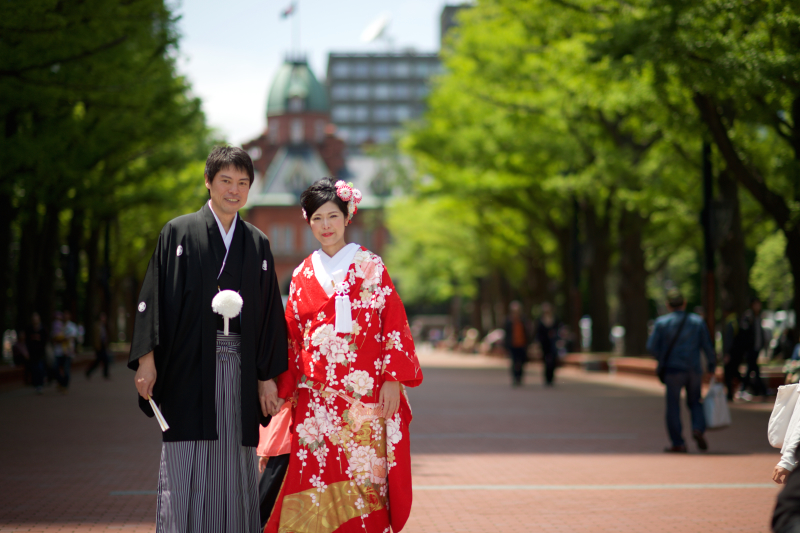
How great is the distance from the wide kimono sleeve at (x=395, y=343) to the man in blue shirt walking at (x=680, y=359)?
656 cm

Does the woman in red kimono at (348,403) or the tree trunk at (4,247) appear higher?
the tree trunk at (4,247)

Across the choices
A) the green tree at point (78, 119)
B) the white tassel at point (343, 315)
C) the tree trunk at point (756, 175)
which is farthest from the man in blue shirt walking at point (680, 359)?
the green tree at point (78, 119)

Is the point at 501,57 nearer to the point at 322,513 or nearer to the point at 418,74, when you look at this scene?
the point at 322,513

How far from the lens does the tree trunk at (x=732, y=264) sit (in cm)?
2170

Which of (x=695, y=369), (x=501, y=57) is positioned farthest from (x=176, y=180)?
(x=695, y=369)

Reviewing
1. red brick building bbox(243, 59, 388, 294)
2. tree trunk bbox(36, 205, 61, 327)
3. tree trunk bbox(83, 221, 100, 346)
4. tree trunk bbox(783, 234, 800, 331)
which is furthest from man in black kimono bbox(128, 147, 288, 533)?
red brick building bbox(243, 59, 388, 294)

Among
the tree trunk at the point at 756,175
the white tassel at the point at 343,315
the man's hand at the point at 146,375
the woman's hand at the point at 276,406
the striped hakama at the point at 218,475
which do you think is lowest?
the striped hakama at the point at 218,475

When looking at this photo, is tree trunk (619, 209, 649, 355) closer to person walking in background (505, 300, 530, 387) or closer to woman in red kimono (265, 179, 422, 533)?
person walking in background (505, 300, 530, 387)

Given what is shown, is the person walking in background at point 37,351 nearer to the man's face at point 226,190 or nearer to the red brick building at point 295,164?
the man's face at point 226,190

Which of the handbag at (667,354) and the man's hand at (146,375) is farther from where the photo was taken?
the handbag at (667,354)

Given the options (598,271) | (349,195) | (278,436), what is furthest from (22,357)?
(349,195)

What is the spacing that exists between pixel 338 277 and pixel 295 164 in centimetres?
9387

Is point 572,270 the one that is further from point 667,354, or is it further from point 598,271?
point 667,354

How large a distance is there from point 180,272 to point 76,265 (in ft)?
88.4
